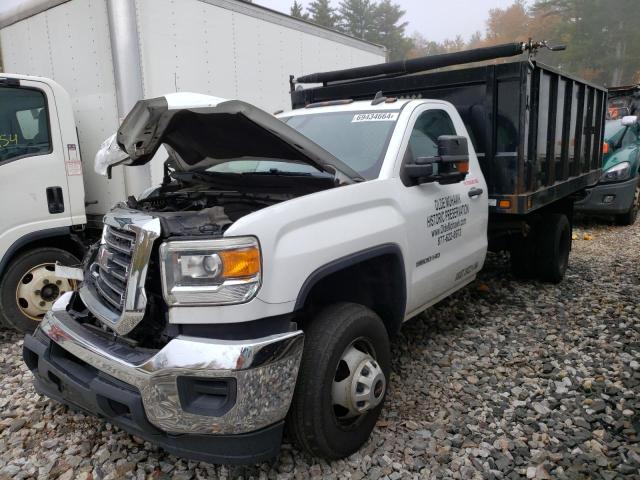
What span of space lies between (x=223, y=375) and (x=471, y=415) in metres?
1.81

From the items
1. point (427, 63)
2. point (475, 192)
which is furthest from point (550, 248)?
point (427, 63)

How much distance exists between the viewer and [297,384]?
2.46 m

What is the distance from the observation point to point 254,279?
228 centimetres

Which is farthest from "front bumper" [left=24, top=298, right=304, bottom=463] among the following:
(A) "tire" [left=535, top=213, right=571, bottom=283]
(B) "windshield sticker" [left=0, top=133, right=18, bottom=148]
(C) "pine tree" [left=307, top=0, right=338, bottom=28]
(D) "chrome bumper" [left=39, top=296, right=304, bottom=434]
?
(C) "pine tree" [left=307, top=0, right=338, bottom=28]

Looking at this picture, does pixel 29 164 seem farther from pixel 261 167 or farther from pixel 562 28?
pixel 562 28

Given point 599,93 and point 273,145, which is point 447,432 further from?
point 599,93

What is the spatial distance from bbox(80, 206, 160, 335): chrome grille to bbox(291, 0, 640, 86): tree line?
33329 mm

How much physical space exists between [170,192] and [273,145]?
937 millimetres

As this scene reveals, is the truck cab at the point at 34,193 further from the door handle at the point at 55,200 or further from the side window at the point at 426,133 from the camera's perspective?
the side window at the point at 426,133

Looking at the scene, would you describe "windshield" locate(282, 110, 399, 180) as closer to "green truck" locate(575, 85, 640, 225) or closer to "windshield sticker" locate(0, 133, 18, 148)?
"windshield sticker" locate(0, 133, 18, 148)

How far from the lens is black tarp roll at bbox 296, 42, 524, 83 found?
184 inches

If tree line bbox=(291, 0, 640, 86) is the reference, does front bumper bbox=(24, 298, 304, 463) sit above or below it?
below

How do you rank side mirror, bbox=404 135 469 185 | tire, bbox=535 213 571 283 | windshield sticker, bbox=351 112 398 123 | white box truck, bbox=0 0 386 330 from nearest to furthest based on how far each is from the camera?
side mirror, bbox=404 135 469 185 < windshield sticker, bbox=351 112 398 123 < white box truck, bbox=0 0 386 330 < tire, bbox=535 213 571 283

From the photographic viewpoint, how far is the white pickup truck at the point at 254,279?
2.25 metres
